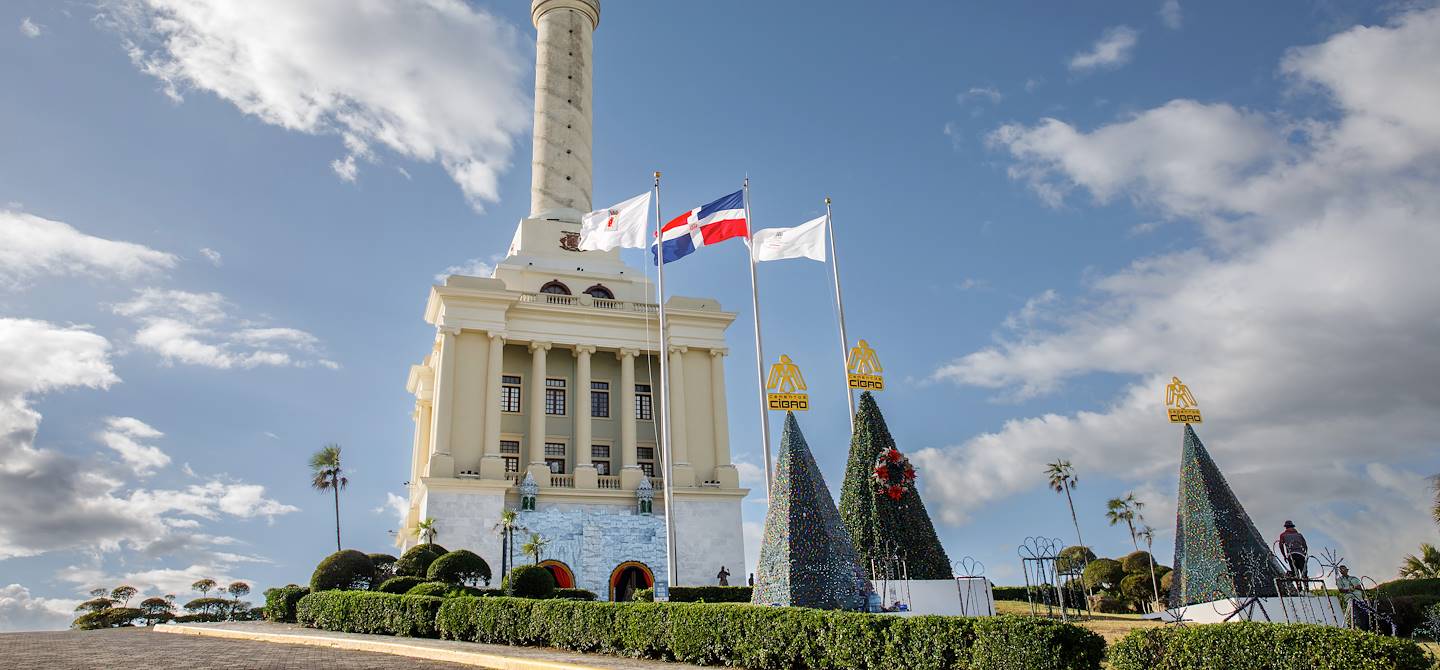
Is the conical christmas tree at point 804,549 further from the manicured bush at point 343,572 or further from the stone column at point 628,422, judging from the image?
the stone column at point 628,422

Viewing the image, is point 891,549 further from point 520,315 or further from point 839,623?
point 520,315

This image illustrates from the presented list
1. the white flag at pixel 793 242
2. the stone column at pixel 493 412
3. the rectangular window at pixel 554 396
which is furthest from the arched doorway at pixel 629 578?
the white flag at pixel 793 242

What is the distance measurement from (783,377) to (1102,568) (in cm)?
2411

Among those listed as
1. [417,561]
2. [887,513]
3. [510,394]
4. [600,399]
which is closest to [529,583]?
[417,561]

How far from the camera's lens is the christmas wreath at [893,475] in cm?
2302

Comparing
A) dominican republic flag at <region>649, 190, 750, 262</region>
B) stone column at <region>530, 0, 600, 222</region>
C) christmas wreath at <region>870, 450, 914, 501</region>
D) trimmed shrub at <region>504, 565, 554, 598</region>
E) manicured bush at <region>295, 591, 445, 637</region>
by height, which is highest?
stone column at <region>530, 0, 600, 222</region>

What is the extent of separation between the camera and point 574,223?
5534cm

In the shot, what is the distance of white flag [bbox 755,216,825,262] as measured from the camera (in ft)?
102

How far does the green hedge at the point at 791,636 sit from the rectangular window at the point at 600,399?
29521 mm

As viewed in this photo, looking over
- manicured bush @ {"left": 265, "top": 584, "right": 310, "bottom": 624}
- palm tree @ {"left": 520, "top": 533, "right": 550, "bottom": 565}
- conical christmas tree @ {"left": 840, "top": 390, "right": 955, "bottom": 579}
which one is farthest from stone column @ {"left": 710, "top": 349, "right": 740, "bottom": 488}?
conical christmas tree @ {"left": 840, "top": 390, "right": 955, "bottom": 579}

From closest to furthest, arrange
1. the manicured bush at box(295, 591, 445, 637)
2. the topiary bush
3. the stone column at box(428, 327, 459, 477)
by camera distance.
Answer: the manicured bush at box(295, 591, 445, 637), the topiary bush, the stone column at box(428, 327, 459, 477)

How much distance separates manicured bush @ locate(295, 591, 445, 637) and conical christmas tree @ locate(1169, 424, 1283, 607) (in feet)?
59.3

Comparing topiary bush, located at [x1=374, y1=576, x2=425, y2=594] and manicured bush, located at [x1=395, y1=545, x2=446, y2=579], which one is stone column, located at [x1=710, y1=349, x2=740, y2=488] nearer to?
manicured bush, located at [x1=395, y1=545, x2=446, y2=579]

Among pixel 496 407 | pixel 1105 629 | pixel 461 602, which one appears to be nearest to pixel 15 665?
pixel 461 602
